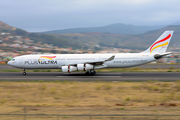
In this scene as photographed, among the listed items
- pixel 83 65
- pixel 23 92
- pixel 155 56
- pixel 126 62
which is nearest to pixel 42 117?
pixel 23 92

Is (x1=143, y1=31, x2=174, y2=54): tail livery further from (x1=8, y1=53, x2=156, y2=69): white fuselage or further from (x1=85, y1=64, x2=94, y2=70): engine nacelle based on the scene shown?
(x1=85, y1=64, x2=94, y2=70): engine nacelle

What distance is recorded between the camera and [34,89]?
57.6 ft

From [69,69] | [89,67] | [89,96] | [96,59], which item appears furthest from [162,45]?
[89,96]

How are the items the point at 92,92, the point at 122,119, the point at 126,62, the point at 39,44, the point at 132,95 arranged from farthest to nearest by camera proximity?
the point at 39,44 → the point at 126,62 → the point at 92,92 → the point at 132,95 → the point at 122,119

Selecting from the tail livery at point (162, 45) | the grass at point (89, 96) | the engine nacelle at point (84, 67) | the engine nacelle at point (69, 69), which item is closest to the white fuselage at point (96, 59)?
the tail livery at point (162, 45)

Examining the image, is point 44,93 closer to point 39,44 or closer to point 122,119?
point 122,119

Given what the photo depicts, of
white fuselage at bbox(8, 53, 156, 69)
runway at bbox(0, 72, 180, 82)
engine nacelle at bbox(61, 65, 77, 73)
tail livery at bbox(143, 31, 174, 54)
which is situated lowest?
runway at bbox(0, 72, 180, 82)

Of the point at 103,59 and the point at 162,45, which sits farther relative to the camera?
the point at 162,45

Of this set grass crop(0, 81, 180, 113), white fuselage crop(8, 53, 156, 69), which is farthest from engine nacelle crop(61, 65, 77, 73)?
grass crop(0, 81, 180, 113)

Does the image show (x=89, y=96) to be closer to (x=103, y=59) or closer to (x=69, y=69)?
(x=69, y=69)

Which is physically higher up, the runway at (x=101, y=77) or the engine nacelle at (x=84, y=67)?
the engine nacelle at (x=84, y=67)

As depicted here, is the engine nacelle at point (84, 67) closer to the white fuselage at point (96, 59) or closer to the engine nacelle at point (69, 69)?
the engine nacelle at point (69, 69)

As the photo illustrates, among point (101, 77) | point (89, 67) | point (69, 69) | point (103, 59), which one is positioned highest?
point (103, 59)

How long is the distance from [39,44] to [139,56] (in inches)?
5261
